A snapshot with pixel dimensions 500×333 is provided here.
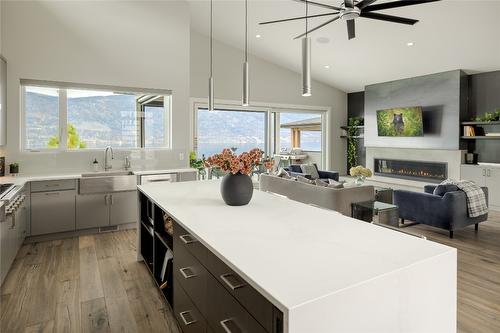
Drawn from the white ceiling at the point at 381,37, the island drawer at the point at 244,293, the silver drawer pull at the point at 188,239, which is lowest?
the island drawer at the point at 244,293

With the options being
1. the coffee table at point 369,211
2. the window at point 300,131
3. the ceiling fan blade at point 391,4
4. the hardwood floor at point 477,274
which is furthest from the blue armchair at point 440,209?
the window at point 300,131

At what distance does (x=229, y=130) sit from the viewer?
7.93m

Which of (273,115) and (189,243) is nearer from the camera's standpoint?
(189,243)

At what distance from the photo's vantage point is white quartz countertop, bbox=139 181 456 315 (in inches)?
44.5

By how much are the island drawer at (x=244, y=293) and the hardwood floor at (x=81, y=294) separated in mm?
1092

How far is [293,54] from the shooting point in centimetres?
752

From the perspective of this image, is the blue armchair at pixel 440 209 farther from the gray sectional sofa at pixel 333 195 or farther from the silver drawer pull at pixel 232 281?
the silver drawer pull at pixel 232 281

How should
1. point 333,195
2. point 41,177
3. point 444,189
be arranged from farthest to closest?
point 444,189 < point 41,177 < point 333,195

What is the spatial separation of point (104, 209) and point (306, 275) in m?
4.13

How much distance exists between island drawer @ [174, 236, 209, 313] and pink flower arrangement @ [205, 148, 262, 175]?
647 mm

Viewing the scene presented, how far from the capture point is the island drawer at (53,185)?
4.17m

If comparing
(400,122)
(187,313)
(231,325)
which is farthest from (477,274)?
(400,122)

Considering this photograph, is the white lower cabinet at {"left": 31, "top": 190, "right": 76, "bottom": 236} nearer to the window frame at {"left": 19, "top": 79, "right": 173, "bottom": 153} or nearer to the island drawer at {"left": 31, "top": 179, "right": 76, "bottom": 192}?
the island drawer at {"left": 31, "top": 179, "right": 76, "bottom": 192}

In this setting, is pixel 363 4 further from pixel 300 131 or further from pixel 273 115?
pixel 300 131
